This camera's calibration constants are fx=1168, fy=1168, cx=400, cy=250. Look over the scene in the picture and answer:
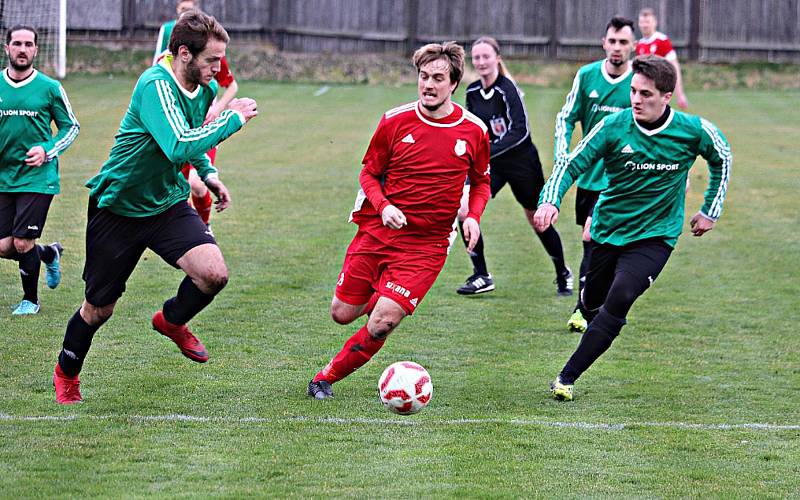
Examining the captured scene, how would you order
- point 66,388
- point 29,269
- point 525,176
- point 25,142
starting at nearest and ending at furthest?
point 66,388, point 25,142, point 29,269, point 525,176

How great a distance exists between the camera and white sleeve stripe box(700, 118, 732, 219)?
6484mm

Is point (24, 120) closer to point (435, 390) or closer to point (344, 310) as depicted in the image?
point (344, 310)

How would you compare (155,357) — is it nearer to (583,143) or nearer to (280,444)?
(280,444)

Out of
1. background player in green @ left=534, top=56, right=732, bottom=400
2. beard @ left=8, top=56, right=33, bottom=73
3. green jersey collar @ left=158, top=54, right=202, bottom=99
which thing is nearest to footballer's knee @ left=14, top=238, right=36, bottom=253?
beard @ left=8, top=56, right=33, bottom=73

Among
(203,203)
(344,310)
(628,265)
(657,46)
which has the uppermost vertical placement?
(657,46)

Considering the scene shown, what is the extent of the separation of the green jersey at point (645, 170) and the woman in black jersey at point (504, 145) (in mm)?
2736

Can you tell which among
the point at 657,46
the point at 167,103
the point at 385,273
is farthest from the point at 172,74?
the point at 657,46

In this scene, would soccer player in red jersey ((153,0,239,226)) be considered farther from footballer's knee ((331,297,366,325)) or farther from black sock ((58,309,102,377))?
black sock ((58,309,102,377))

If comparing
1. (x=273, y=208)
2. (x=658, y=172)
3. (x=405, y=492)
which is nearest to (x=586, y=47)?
(x=273, y=208)

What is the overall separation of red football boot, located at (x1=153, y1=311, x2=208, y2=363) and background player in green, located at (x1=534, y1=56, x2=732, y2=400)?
199 cm

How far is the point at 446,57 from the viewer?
6.29 metres

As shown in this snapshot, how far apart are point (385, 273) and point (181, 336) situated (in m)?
1.17

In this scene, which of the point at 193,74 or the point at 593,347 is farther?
the point at 593,347

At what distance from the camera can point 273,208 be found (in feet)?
45.0
